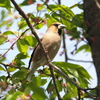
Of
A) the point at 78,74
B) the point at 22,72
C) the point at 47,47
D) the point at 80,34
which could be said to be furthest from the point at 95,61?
the point at 47,47

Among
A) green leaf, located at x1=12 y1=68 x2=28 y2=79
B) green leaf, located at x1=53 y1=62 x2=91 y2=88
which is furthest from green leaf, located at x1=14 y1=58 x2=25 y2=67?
green leaf, located at x1=53 y1=62 x2=91 y2=88

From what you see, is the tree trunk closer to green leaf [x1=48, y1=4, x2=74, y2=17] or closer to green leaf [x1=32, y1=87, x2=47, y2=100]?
green leaf [x1=48, y1=4, x2=74, y2=17]

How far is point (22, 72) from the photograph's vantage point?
2914 mm

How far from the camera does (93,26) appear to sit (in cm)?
322

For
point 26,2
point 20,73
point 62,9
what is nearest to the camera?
point 20,73

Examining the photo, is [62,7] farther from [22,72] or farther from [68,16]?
[22,72]

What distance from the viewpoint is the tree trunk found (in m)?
2.96

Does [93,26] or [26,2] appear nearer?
[26,2]

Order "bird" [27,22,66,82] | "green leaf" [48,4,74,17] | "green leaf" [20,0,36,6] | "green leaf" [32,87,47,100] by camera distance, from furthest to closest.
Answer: "bird" [27,22,66,82] < "green leaf" [48,4,74,17] < "green leaf" [20,0,36,6] < "green leaf" [32,87,47,100]

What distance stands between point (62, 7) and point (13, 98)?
1468mm

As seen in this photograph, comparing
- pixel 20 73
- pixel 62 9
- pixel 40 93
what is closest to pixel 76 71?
pixel 20 73

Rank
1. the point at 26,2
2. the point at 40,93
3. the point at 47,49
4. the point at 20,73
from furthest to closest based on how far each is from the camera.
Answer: the point at 47,49 < the point at 26,2 < the point at 20,73 < the point at 40,93

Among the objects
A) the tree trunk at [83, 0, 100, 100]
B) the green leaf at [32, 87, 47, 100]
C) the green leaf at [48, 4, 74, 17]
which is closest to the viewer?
the green leaf at [32, 87, 47, 100]

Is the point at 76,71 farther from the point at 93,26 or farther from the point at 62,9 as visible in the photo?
the point at 62,9
